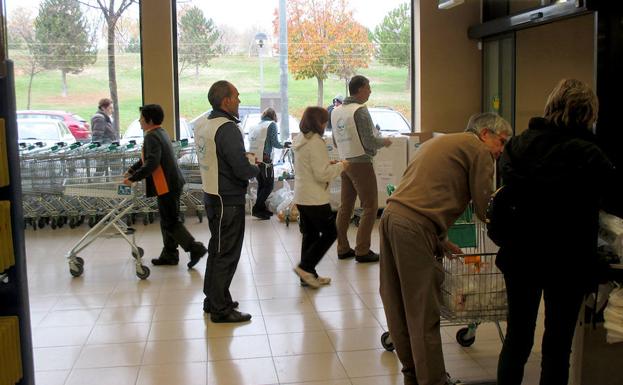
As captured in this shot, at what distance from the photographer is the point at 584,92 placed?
2967mm

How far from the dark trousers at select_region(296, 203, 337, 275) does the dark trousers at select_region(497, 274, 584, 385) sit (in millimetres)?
2582

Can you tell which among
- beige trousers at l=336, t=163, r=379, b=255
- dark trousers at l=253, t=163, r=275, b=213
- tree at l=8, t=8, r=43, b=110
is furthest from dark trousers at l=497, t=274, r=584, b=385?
tree at l=8, t=8, r=43, b=110

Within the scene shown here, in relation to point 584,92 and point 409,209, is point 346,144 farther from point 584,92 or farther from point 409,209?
point 584,92

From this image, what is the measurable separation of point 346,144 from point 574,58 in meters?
5.64

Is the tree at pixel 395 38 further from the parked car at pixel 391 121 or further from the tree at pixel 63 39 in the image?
the tree at pixel 63 39

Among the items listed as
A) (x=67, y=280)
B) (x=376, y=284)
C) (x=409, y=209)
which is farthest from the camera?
(x=67, y=280)

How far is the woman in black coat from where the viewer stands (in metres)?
2.92

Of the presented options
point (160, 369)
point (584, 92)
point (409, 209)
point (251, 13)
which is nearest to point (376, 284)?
point (160, 369)

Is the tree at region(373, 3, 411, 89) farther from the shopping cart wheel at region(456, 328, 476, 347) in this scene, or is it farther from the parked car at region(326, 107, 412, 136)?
the shopping cart wheel at region(456, 328, 476, 347)

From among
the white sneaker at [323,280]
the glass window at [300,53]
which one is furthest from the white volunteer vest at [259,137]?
the white sneaker at [323,280]

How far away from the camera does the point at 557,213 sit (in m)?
2.95

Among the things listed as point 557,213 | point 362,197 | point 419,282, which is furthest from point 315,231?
point 557,213

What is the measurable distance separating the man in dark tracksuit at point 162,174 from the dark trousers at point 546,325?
3849mm

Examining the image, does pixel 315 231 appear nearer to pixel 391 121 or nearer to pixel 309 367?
pixel 309 367
